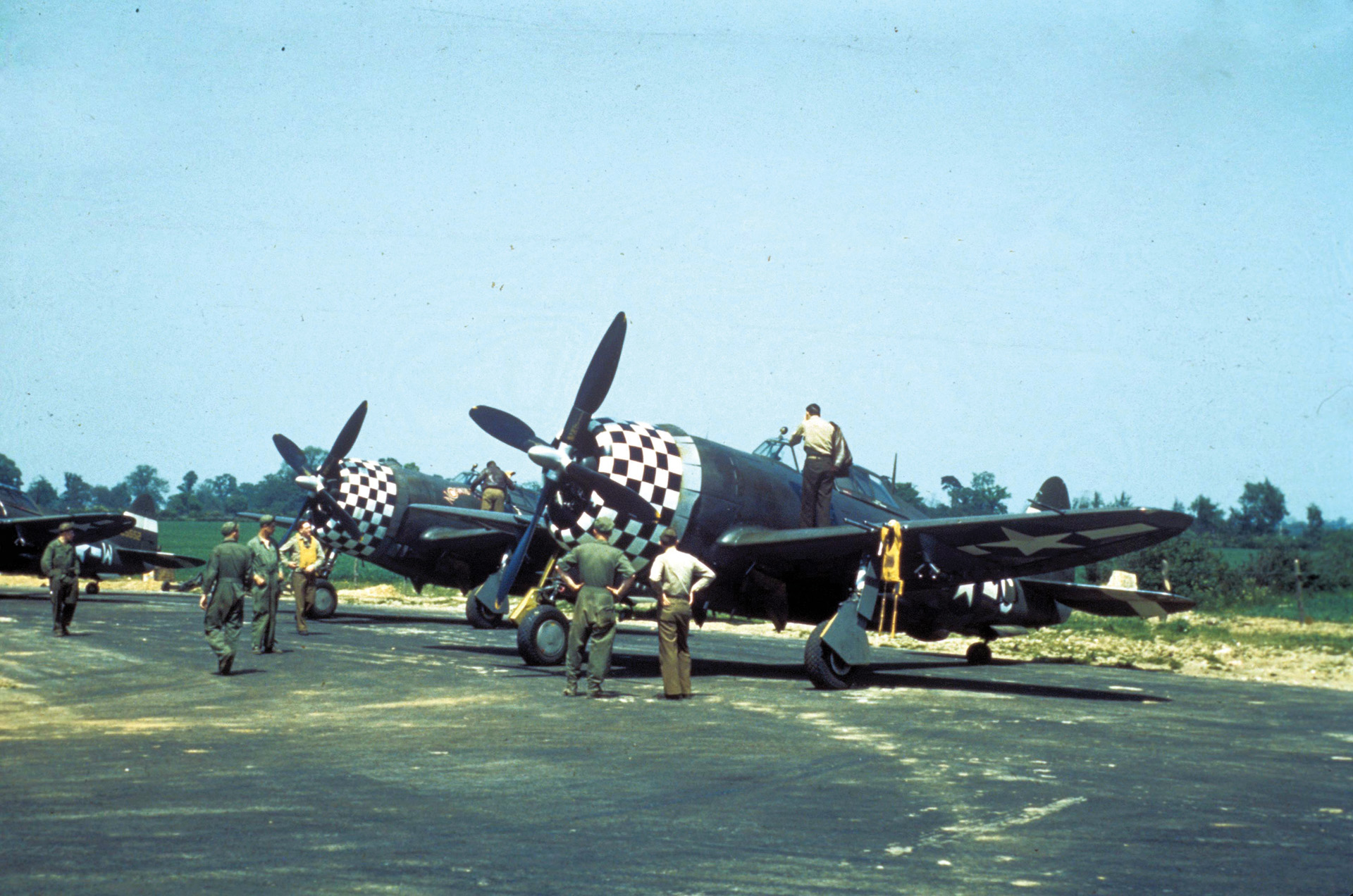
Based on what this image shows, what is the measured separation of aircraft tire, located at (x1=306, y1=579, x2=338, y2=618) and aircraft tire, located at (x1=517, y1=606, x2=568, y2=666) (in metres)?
12.2

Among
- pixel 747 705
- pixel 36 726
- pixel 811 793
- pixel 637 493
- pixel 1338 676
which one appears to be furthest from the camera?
pixel 1338 676

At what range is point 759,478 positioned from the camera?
15.1 meters

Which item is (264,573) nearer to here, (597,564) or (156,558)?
(597,564)

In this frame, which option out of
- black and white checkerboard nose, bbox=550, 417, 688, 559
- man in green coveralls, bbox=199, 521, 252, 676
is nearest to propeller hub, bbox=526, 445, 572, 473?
black and white checkerboard nose, bbox=550, 417, 688, 559

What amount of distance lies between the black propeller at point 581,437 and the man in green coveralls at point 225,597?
3313mm

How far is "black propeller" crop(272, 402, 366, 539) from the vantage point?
988 inches

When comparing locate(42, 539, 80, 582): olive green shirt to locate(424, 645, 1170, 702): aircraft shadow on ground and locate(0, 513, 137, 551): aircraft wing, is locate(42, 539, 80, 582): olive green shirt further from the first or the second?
locate(0, 513, 137, 551): aircraft wing

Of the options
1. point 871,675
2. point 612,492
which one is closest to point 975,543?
point 871,675

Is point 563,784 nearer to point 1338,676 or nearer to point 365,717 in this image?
point 365,717

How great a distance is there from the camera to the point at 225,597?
13.6m

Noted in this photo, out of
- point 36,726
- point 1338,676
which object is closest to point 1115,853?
point 36,726

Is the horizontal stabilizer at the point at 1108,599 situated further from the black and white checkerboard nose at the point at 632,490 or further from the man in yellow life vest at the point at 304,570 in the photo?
the man in yellow life vest at the point at 304,570

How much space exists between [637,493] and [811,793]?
Result: 7.29 metres

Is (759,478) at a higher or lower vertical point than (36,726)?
higher
